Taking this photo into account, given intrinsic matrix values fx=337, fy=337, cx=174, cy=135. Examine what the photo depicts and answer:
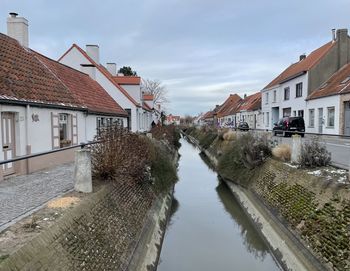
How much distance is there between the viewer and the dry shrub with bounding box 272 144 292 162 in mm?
14664

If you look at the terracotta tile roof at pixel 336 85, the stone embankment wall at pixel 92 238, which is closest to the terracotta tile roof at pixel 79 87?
the stone embankment wall at pixel 92 238

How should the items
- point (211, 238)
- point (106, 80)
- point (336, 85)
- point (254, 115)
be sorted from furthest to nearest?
1. point (254, 115)
2. point (106, 80)
3. point (336, 85)
4. point (211, 238)

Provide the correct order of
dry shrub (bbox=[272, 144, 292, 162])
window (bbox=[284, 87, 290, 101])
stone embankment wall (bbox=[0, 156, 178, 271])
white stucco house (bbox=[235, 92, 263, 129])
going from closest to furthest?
1. stone embankment wall (bbox=[0, 156, 178, 271])
2. dry shrub (bbox=[272, 144, 292, 162])
3. window (bbox=[284, 87, 290, 101])
4. white stucco house (bbox=[235, 92, 263, 129])

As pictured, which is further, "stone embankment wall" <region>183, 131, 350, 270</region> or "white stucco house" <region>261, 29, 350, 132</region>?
"white stucco house" <region>261, 29, 350, 132</region>

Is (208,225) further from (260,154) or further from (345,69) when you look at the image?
(345,69)

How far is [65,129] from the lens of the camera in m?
15.7

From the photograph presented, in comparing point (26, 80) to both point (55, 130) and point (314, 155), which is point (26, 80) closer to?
point (55, 130)

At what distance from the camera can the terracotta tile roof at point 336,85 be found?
82.4ft

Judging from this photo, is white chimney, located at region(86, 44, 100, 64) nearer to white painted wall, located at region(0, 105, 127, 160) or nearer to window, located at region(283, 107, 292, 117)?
white painted wall, located at region(0, 105, 127, 160)

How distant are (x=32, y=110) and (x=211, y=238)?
794 centimetres

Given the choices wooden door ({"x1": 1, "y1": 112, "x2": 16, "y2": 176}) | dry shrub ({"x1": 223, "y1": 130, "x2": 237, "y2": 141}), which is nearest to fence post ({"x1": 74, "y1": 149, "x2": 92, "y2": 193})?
wooden door ({"x1": 1, "y1": 112, "x2": 16, "y2": 176})

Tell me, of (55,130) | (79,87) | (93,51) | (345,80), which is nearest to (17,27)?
(79,87)

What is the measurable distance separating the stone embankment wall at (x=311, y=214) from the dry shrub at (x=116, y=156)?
4.94 metres

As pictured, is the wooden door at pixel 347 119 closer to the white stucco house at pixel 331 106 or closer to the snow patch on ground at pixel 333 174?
the white stucco house at pixel 331 106
